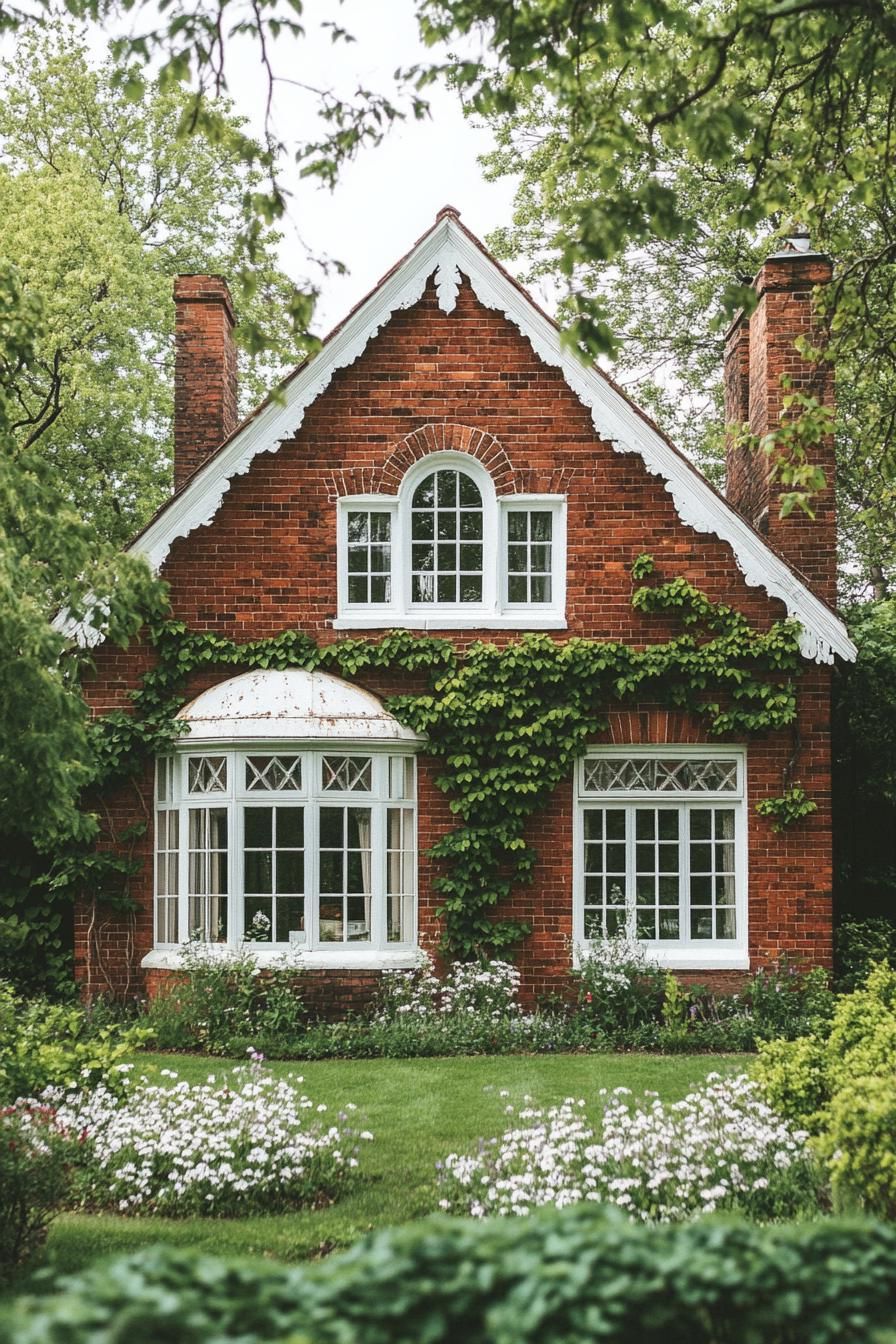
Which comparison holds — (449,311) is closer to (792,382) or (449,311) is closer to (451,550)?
(451,550)

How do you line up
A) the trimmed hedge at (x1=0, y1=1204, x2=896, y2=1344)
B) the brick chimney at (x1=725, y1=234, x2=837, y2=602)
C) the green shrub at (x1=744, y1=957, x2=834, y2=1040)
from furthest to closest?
1. the brick chimney at (x1=725, y1=234, x2=837, y2=602)
2. the green shrub at (x1=744, y1=957, x2=834, y2=1040)
3. the trimmed hedge at (x1=0, y1=1204, x2=896, y2=1344)

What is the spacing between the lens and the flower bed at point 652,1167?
7949mm

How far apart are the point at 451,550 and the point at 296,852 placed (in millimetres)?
3461

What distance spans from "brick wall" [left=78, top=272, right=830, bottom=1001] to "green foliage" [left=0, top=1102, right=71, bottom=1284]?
7213 millimetres

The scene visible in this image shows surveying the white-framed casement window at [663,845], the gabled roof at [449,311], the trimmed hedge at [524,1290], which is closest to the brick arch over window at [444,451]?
the gabled roof at [449,311]

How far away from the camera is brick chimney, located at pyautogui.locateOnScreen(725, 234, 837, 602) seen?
15.2 m

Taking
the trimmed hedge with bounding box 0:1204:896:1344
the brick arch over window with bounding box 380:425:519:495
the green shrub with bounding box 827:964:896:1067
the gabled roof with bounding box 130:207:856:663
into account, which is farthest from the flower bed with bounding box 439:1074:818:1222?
the brick arch over window with bounding box 380:425:519:495

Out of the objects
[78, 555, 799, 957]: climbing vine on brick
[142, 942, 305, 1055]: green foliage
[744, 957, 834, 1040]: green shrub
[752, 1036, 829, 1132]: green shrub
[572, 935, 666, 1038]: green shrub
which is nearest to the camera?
[752, 1036, 829, 1132]: green shrub

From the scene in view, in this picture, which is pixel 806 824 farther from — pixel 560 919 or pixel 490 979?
pixel 490 979

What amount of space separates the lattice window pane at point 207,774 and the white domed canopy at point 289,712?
0.99 ft

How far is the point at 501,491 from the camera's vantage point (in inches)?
590

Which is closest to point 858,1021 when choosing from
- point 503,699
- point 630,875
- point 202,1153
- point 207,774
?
point 202,1153

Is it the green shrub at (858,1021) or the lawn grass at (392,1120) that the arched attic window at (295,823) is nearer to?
the lawn grass at (392,1120)

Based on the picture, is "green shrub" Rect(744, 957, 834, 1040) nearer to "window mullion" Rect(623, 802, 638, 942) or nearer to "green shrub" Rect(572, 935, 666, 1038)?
"green shrub" Rect(572, 935, 666, 1038)
